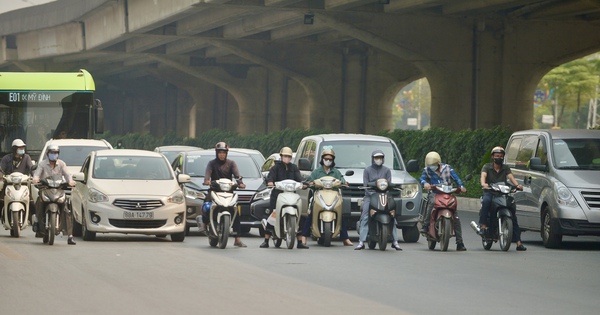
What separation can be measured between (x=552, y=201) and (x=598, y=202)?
679mm

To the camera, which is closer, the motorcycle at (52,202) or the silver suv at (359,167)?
the motorcycle at (52,202)

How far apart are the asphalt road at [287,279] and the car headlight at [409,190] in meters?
0.87

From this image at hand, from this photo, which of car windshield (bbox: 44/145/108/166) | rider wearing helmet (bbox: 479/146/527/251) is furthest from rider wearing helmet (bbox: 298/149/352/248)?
car windshield (bbox: 44/145/108/166)

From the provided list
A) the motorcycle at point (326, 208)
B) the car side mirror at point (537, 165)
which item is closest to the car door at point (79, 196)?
the motorcycle at point (326, 208)

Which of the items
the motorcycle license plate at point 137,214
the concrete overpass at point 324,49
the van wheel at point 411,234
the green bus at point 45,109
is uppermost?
the concrete overpass at point 324,49

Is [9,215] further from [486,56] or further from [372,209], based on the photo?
[486,56]

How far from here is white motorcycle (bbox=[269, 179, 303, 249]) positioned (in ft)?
62.2

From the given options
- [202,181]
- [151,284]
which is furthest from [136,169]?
[151,284]

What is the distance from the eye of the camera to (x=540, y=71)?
47312mm

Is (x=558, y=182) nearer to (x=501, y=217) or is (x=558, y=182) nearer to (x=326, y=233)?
(x=501, y=217)

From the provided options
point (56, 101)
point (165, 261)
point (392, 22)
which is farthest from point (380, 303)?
point (392, 22)

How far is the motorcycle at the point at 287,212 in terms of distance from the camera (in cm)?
1897

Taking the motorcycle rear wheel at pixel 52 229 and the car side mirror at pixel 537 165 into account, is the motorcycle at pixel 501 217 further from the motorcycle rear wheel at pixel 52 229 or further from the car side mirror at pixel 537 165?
the motorcycle rear wheel at pixel 52 229

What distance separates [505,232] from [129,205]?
18.7 feet
